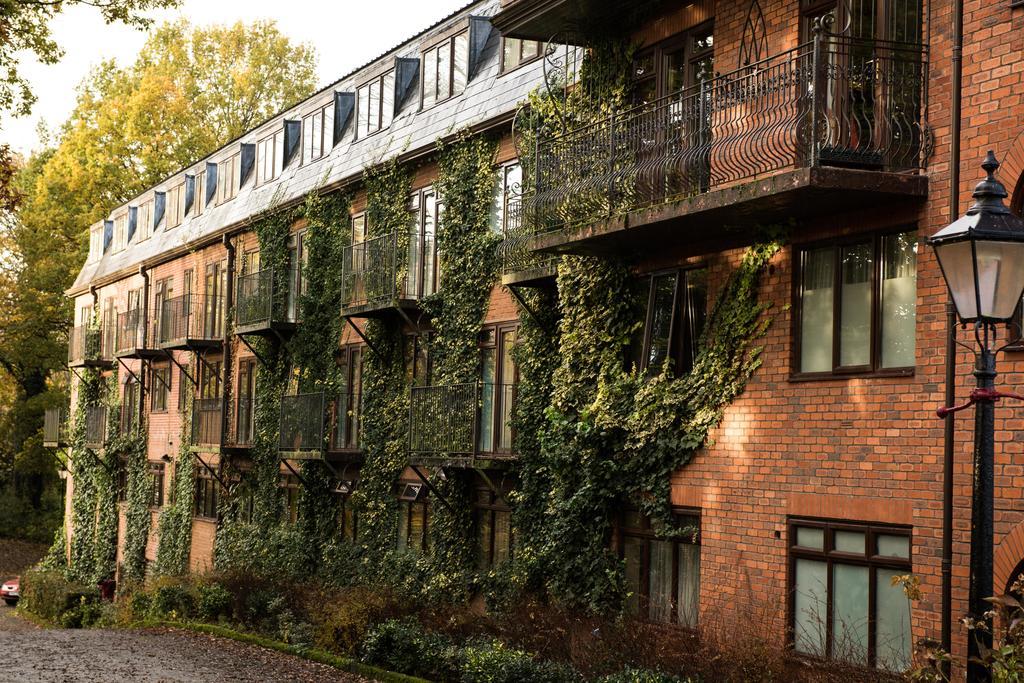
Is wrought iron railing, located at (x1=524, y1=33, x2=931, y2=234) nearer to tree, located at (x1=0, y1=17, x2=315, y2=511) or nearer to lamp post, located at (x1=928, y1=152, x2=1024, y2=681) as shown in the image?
lamp post, located at (x1=928, y1=152, x2=1024, y2=681)

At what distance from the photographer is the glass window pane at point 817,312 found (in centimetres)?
1353

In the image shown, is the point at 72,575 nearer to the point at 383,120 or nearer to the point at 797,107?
the point at 383,120

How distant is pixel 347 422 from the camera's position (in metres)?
26.1

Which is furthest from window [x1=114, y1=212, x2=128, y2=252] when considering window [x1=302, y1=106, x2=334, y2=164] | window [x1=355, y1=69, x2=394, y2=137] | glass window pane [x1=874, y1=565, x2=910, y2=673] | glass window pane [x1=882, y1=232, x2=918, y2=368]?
glass window pane [x1=874, y1=565, x2=910, y2=673]

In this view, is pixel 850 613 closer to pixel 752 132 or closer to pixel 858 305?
pixel 858 305

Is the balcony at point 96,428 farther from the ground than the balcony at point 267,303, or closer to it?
closer to it

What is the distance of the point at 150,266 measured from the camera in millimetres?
40031

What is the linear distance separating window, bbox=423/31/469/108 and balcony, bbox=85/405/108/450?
820 inches

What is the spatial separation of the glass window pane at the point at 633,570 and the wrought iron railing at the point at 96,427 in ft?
93.5

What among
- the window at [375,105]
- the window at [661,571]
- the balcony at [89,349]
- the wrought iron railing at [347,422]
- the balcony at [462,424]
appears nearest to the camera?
the window at [661,571]

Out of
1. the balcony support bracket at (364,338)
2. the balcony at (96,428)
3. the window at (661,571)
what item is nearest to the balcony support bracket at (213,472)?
the balcony support bracket at (364,338)

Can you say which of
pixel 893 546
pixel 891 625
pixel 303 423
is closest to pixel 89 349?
pixel 303 423

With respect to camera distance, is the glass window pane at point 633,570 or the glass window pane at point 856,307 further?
the glass window pane at point 633,570

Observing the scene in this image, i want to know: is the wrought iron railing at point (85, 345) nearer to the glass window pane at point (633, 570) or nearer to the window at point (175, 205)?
the window at point (175, 205)
